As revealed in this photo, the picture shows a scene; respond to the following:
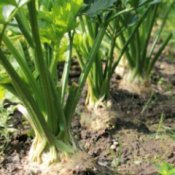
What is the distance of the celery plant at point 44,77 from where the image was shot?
1027mm

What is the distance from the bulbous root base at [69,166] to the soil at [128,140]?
0.04 feet

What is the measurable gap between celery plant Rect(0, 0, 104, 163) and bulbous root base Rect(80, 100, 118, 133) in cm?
30

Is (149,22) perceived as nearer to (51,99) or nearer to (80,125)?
(80,125)

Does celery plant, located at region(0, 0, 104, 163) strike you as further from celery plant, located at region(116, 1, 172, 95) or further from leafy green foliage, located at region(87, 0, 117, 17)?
celery plant, located at region(116, 1, 172, 95)

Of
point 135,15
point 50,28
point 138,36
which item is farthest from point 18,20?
point 138,36

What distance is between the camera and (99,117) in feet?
5.10

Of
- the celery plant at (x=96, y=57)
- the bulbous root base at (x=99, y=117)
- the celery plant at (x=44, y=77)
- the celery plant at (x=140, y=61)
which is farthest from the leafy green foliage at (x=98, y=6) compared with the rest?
the celery plant at (x=140, y=61)

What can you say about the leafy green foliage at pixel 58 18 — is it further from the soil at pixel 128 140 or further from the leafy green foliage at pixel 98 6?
the soil at pixel 128 140

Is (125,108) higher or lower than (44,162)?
lower

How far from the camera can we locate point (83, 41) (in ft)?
4.92

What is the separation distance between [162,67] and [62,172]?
116cm

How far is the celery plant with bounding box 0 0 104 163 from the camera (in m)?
1.03

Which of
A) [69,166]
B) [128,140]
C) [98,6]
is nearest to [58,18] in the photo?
[98,6]

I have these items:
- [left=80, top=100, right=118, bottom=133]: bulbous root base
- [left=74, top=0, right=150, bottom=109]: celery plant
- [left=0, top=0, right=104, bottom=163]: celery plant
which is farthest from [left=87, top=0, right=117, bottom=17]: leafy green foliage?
[left=80, top=100, right=118, bottom=133]: bulbous root base
